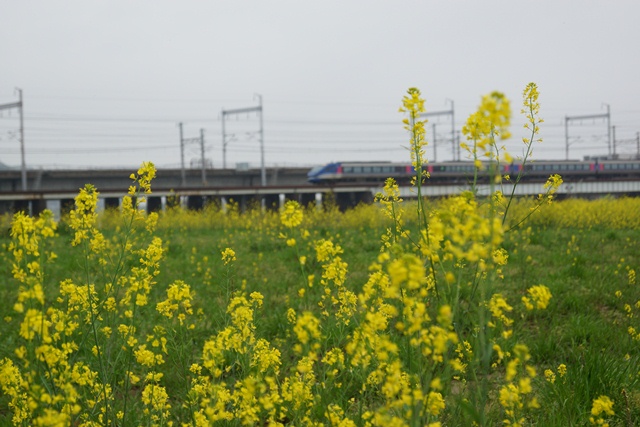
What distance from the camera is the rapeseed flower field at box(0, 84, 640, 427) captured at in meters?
1.54

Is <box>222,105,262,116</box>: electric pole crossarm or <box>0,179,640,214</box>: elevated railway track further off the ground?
<box>222,105,262,116</box>: electric pole crossarm

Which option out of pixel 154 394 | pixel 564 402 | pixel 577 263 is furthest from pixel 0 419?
pixel 577 263

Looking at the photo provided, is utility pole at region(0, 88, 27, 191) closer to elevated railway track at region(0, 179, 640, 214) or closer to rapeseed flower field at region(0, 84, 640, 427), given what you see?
elevated railway track at region(0, 179, 640, 214)

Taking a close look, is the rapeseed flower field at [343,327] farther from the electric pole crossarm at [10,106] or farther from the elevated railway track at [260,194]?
the electric pole crossarm at [10,106]

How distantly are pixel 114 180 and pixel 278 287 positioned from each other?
32.6 metres

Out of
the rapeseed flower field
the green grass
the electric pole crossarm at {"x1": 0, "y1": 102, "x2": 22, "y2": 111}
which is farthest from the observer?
the electric pole crossarm at {"x1": 0, "y1": 102, "x2": 22, "y2": 111}

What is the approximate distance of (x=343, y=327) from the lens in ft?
10.8

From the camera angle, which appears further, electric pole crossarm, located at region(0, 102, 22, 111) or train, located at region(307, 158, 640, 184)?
train, located at region(307, 158, 640, 184)

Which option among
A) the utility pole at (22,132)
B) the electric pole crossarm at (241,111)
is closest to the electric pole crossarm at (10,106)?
the utility pole at (22,132)

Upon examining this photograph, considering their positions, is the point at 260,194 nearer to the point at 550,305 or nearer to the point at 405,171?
the point at 405,171

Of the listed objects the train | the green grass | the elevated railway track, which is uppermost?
the train

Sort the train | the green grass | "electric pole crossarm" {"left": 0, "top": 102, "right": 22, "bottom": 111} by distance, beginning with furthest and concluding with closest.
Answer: the train, "electric pole crossarm" {"left": 0, "top": 102, "right": 22, "bottom": 111}, the green grass

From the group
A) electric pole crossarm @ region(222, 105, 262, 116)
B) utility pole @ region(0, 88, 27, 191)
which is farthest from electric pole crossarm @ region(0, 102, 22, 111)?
electric pole crossarm @ region(222, 105, 262, 116)

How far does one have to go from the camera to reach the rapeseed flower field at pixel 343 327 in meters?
1.54
